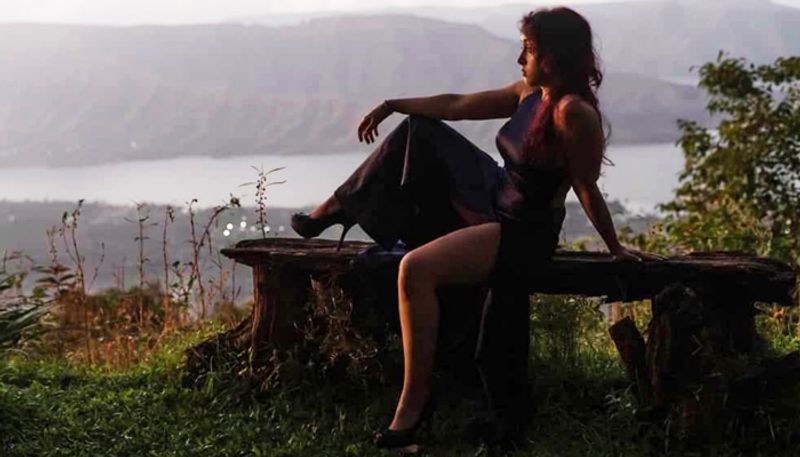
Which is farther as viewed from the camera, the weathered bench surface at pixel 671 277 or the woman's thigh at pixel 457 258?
the weathered bench surface at pixel 671 277

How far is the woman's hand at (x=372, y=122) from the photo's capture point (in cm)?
449

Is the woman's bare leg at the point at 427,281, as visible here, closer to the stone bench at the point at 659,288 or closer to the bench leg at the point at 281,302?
the stone bench at the point at 659,288

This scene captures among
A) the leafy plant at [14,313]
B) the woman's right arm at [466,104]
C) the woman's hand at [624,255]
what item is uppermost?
the woman's right arm at [466,104]

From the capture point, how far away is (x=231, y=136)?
1350 centimetres

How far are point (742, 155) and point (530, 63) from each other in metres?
5.76

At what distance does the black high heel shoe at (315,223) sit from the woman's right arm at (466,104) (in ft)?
1.66

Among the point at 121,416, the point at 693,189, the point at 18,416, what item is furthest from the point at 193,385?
the point at 693,189

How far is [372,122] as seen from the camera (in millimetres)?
4500

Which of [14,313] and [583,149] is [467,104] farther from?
[14,313]

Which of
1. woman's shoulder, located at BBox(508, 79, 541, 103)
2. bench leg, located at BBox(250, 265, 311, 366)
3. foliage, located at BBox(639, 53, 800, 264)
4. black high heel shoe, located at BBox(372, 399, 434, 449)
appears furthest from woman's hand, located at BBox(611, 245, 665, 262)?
foliage, located at BBox(639, 53, 800, 264)

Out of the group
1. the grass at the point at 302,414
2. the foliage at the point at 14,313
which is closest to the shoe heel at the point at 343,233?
the grass at the point at 302,414

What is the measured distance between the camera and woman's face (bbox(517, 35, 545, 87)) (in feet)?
13.0

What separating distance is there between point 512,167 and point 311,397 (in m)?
1.38

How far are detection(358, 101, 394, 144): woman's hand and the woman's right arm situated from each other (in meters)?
0.05
